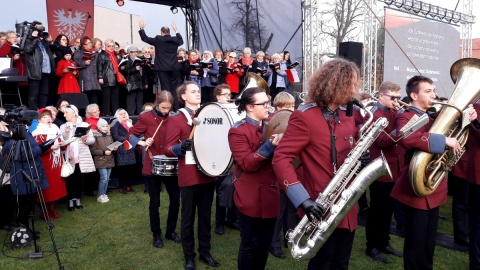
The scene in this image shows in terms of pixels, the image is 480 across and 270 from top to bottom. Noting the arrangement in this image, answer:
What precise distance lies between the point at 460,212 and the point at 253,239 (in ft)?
11.6

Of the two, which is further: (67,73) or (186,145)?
(67,73)

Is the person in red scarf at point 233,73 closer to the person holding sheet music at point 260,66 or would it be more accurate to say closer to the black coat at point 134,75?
the person holding sheet music at point 260,66

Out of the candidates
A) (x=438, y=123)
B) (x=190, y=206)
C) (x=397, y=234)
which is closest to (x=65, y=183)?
(x=190, y=206)

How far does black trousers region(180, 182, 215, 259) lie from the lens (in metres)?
4.58

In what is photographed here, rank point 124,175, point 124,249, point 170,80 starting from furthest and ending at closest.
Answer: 1. point 170,80
2. point 124,175
3. point 124,249

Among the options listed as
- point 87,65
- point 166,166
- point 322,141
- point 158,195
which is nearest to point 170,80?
point 87,65

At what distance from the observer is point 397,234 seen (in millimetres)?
5910

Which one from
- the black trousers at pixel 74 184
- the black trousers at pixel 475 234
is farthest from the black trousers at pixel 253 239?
the black trousers at pixel 74 184

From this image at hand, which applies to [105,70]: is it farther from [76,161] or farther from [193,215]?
[193,215]

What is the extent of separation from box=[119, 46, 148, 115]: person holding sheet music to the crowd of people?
5 cm

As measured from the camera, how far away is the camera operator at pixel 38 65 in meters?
8.63

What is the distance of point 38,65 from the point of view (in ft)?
29.0

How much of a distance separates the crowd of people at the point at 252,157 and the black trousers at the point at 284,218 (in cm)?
2

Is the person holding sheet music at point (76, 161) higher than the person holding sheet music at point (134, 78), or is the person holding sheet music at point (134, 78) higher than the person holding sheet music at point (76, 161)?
the person holding sheet music at point (134, 78)
